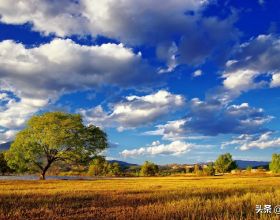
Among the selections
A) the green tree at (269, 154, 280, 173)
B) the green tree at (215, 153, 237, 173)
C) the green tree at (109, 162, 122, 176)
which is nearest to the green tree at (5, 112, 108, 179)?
the green tree at (109, 162, 122, 176)

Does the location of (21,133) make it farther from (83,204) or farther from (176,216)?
(176,216)

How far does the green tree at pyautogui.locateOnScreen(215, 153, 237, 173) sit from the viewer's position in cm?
16588

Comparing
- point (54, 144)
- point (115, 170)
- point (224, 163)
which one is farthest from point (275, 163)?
point (54, 144)

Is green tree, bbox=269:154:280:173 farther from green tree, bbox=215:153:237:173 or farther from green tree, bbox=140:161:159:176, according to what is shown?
green tree, bbox=140:161:159:176

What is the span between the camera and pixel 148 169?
158m

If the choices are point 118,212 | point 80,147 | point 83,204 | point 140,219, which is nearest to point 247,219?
point 140,219

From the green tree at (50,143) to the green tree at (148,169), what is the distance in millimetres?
84315

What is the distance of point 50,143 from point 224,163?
11068 cm

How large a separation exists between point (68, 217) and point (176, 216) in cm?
401

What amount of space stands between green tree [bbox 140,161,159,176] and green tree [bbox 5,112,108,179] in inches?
3319

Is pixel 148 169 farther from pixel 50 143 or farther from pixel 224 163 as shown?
pixel 50 143

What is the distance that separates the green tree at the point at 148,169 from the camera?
15712cm

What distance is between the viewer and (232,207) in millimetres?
16844

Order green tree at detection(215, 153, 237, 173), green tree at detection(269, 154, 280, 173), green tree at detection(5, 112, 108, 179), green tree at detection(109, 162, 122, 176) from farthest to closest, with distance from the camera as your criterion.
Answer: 1. green tree at detection(215, 153, 237, 173)
2. green tree at detection(109, 162, 122, 176)
3. green tree at detection(269, 154, 280, 173)
4. green tree at detection(5, 112, 108, 179)
